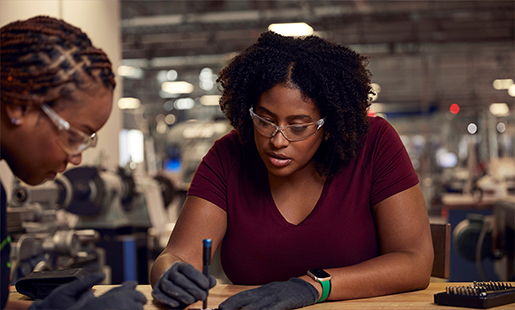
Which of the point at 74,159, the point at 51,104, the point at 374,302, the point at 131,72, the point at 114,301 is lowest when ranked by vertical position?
the point at 374,302

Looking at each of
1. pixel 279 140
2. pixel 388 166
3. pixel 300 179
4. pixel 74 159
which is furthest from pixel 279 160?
pixel 74 159

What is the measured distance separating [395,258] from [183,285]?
23.7 inches

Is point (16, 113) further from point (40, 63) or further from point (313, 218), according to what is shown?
point (313, 218)

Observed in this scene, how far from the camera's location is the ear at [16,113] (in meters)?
0.94

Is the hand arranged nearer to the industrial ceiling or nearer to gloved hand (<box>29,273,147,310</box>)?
gloved hand (<box>29,273,147,310</box>)

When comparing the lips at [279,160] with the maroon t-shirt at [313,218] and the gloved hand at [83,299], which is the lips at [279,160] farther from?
the gloved hand at [83,299]

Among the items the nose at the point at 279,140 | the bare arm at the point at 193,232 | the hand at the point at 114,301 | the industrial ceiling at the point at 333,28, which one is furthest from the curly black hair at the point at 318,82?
the industrial ceiling at the point at 333,28

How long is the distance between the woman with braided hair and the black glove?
23cm

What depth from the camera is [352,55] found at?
1.63m

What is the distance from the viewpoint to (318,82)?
1.51 m

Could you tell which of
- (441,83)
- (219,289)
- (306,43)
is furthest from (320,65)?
(441,83)

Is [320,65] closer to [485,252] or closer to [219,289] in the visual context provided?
[219,289]

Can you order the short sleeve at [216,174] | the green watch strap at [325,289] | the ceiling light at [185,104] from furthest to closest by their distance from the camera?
the ceiling light at [185,104] → the short sleeve at [216,174] → the green watch strap at [325,289]

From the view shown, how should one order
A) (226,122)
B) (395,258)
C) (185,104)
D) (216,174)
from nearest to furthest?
(395,258), (216,174), (226,122), (185,104)
